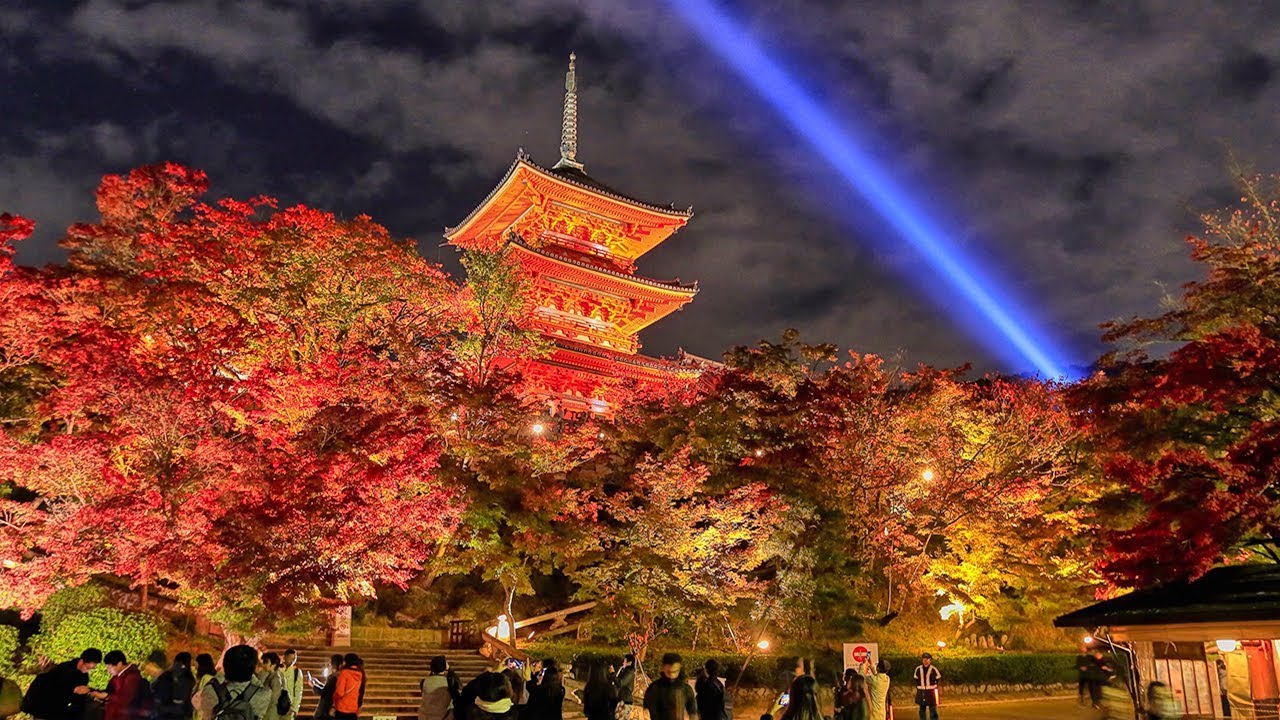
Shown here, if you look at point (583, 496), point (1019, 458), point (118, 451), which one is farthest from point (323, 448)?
point (1019, 458)

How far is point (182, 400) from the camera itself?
1792 centimetres

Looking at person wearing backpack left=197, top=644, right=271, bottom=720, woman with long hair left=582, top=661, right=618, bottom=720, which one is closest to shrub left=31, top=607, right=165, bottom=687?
woman with long hair left=582, top=661, right=618, bottom=720

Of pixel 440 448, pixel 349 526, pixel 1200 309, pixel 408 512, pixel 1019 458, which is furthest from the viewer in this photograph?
pixel 1019 458

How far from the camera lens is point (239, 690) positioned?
620 cm

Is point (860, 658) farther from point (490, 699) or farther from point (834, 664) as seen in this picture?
point (834, 664)

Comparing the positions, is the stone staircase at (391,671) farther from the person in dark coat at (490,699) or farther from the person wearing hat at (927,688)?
the person in dark coat at (490,699)

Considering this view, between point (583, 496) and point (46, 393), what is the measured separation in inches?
542

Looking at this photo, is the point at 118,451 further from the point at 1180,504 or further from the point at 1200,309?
the point at 1200,309

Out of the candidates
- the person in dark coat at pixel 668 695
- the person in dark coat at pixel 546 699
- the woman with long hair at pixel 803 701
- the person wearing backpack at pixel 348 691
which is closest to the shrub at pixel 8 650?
the person wearing backpack at pixel 348 691

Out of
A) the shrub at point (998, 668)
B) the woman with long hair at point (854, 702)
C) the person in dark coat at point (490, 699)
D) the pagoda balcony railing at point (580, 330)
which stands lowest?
the shrub at point (998, 668)

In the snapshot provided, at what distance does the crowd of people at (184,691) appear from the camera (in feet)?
20.4

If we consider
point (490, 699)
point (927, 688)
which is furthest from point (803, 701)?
point (927, 688)

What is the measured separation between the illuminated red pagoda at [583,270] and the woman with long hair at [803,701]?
25.7 m

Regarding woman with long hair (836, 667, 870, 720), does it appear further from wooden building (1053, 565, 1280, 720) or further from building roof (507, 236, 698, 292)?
building roof (507, 236, 698, 292)
